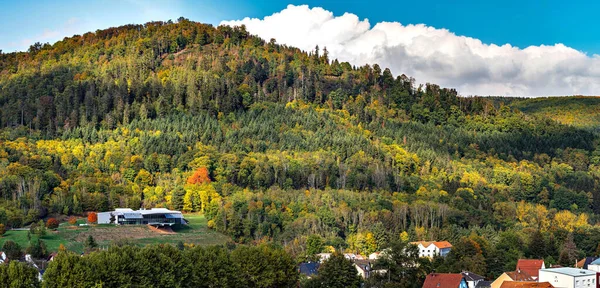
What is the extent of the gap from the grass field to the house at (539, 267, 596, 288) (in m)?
51.0

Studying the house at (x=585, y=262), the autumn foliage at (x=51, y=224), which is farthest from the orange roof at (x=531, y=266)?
the autumn foliage at (x=51, y=224)

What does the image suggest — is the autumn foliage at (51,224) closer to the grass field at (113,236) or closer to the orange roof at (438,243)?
the grass field at (113,236)

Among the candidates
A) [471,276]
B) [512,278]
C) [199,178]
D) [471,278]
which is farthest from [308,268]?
[199,178]

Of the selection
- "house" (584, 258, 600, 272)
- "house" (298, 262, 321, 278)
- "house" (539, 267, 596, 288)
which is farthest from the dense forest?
"house" (539, 267, 596, 288)

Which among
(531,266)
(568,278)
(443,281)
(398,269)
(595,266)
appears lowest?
(531,266)

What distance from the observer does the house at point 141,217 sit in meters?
130

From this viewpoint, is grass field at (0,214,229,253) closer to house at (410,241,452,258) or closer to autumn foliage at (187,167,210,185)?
autumn foliage at (187,167,210,185)

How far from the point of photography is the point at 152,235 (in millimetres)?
124188

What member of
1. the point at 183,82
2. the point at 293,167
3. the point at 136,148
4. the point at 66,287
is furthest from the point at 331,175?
the point at 66,287

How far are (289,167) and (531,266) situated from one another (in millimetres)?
60266

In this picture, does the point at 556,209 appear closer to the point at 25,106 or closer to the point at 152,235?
the point at 152,235

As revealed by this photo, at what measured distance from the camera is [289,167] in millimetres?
149500

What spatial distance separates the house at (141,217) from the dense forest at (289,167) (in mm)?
4790

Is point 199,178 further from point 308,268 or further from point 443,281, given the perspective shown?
point 443,281
